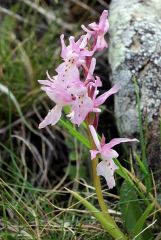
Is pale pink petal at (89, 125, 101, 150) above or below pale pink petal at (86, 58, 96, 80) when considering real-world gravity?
below

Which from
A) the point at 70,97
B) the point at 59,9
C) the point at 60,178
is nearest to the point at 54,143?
the point at 60,178

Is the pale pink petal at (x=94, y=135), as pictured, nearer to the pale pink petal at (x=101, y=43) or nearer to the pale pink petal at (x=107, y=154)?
the pale pink petal at (x=107, y=154)

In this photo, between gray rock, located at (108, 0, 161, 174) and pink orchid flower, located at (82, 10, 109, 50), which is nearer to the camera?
pink orchid flower, located at (82, 10, 109, 50)

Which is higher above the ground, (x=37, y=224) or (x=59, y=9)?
(x=59, y=9)

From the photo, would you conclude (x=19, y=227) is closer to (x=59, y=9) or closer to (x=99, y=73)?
(x=99, y=73)

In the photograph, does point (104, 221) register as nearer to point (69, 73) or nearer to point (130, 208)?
point (130, 208)

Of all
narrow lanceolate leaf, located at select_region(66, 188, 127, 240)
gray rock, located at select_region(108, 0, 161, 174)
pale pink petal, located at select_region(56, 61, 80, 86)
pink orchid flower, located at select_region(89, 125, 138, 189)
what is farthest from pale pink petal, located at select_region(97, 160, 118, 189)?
gray rock, located at select_region(108, 0, 161, 174)

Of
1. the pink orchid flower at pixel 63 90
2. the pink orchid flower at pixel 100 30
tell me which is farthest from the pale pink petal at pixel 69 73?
the pink orchid flower at pixel 100 30

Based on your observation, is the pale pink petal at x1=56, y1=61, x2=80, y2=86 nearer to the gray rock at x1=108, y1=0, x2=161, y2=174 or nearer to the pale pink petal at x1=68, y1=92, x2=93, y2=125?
the pale pink petal at x1=68, y1=92, x2=93, y2=125

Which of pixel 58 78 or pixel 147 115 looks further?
pixel 147 115
